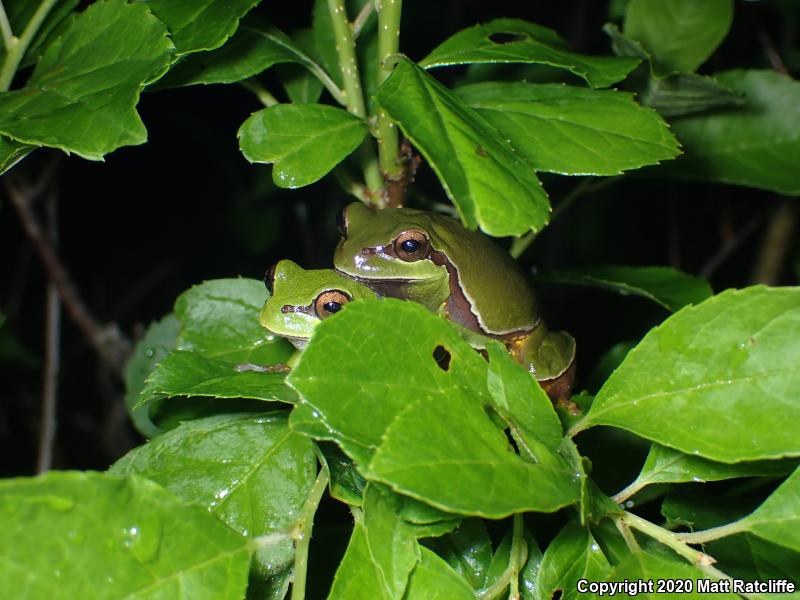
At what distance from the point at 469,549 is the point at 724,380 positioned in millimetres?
541

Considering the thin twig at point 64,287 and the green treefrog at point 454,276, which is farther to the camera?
the thin twig at point 64,287

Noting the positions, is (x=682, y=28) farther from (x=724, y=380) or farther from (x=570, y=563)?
(x=570, y=563)

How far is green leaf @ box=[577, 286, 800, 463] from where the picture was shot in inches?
41.3

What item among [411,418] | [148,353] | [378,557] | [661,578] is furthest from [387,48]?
[148,353]

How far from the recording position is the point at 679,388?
1.11 metres

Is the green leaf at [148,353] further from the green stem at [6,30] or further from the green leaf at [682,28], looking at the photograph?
the green leaf at [682,28]

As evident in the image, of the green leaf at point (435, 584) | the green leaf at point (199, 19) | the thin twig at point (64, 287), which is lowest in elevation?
the thin twig at point (64, 287)

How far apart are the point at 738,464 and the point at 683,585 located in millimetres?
217

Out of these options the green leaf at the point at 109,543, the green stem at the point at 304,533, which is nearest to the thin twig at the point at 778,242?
the green stem at the point at 304,533

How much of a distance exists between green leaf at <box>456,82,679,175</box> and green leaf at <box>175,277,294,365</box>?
68 cm

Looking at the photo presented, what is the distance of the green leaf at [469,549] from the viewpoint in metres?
1.32

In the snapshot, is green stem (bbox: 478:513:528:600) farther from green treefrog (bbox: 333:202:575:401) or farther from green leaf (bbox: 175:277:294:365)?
green leaf (bbox: 175:277:294:365)

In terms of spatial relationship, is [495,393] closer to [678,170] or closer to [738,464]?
[738,464]

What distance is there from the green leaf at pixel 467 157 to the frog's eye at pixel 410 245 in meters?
0.49
